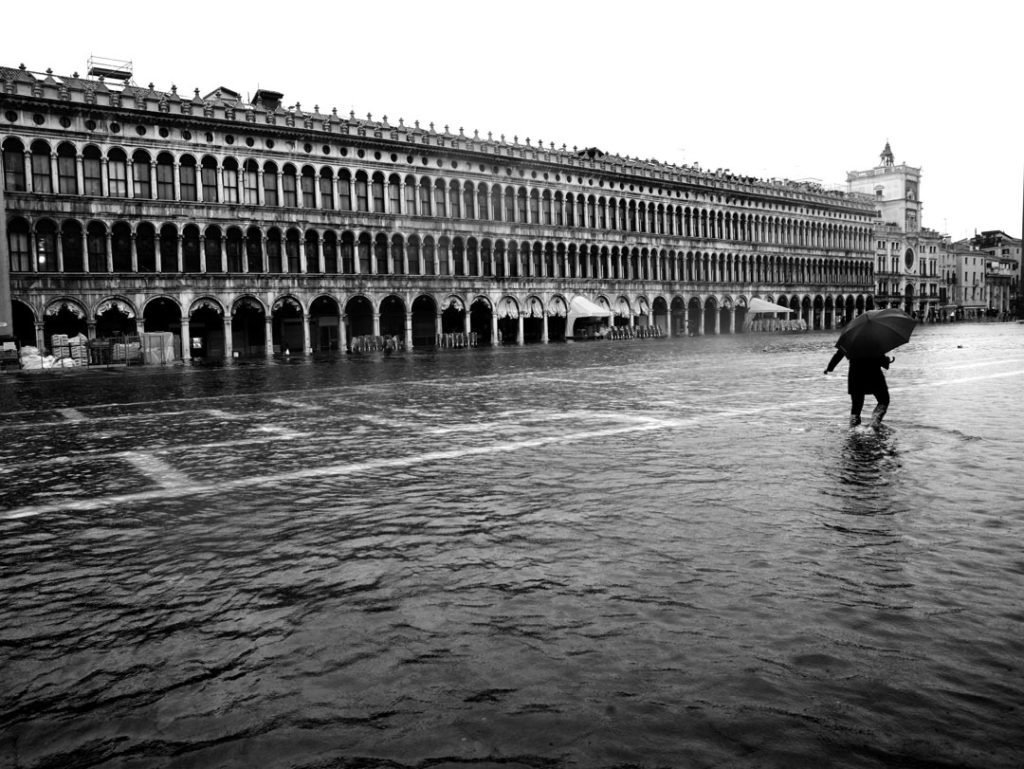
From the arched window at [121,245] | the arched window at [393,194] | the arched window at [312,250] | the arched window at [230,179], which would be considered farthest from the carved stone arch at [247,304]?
the arched window at [393,194]

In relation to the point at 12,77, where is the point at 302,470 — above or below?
below

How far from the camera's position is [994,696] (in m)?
3.16

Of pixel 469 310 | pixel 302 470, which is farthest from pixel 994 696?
pixel 469 310

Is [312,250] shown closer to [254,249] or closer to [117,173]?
[254,249]

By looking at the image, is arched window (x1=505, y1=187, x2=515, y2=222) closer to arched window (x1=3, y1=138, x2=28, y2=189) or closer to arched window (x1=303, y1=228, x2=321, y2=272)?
arched window (x1=303, y1=228, x2=321, y2=272)

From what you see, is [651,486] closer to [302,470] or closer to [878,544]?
[878,544]

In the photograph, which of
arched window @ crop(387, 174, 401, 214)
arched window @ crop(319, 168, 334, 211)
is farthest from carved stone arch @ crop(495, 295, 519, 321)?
arched window @ crop(319, 168, 334, 211)

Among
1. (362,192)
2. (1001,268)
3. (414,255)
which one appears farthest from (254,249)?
(1001,268)

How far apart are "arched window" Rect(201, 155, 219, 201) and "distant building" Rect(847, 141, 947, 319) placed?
238 feet

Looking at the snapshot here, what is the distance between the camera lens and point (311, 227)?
155 ft

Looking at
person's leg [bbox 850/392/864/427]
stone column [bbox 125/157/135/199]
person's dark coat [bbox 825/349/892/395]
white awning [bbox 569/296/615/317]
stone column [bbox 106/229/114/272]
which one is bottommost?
person's leg [bbox 850/392/864/427]

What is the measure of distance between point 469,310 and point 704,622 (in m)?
50.3

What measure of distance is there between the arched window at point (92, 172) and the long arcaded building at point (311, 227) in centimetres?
6

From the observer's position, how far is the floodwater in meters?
2.96
